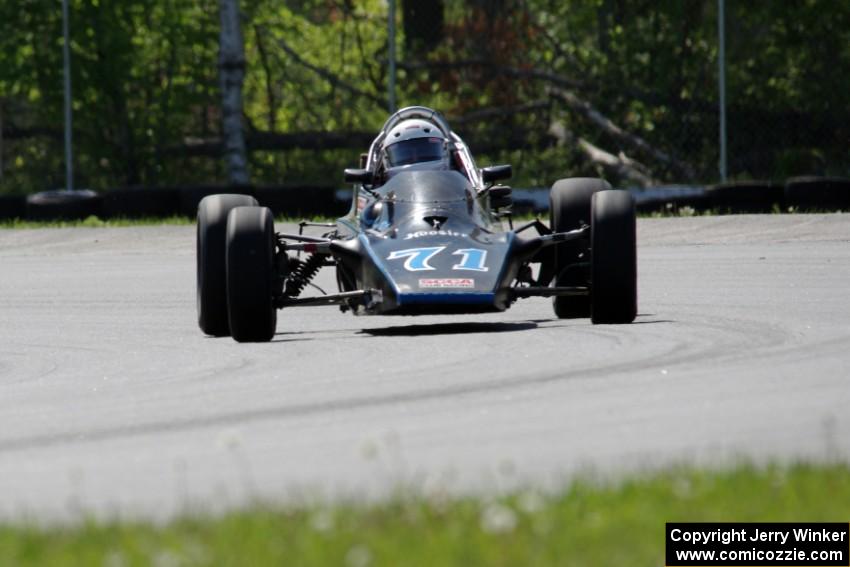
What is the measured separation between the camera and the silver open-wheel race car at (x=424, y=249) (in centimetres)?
1031

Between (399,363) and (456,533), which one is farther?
(399,363)

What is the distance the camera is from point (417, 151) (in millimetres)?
12438

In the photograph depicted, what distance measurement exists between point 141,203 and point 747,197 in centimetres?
703

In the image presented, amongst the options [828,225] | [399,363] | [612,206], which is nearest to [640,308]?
[612,206]

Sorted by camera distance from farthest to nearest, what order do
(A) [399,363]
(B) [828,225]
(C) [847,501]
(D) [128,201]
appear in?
(D) [128,201] < (B) [828,225] < (A) [399,363] < (C) [847,501]

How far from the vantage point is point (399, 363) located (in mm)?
9047

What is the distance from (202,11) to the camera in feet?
85.0

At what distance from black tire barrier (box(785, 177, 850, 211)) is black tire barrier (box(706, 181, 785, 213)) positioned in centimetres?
22

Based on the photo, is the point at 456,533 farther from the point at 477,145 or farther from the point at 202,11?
the point at 202,11

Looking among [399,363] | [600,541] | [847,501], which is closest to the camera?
[600,541]

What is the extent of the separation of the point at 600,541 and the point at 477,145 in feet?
62.2

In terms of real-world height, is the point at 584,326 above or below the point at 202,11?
below

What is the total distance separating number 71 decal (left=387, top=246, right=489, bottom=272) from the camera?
10.3 m
